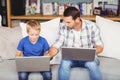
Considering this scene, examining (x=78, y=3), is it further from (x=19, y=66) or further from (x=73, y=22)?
(x=19, y=66)

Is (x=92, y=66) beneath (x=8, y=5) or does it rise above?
beneath

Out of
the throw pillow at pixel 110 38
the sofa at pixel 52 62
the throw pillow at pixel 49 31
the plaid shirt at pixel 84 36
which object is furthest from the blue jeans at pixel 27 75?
the throw pillow at pixel 110 38

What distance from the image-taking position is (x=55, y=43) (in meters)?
2.63

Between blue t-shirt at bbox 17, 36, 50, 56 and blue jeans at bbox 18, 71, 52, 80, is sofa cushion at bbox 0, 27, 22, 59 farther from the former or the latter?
blue jeans at bbox 18, 71, 52, 80

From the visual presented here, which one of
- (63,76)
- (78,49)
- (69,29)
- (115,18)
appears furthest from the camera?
(115,18)

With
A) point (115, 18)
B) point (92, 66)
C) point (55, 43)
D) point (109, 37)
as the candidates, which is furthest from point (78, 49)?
point (115, 18)

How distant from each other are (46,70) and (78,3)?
4.81 feet

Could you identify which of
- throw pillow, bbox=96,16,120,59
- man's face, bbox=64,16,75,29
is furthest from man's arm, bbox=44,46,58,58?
throw pillow, bbox=96,16,120,59

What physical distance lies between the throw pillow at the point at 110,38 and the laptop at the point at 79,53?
0.46 m

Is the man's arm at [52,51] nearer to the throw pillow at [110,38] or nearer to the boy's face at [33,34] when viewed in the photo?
the boy's face at [33,34]

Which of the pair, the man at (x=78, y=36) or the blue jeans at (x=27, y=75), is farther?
the man at (x=78, y=36)

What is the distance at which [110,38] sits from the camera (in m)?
2.77

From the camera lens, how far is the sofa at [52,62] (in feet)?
8.13

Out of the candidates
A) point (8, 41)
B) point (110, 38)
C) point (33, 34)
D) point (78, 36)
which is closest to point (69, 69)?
point (78, 36)
